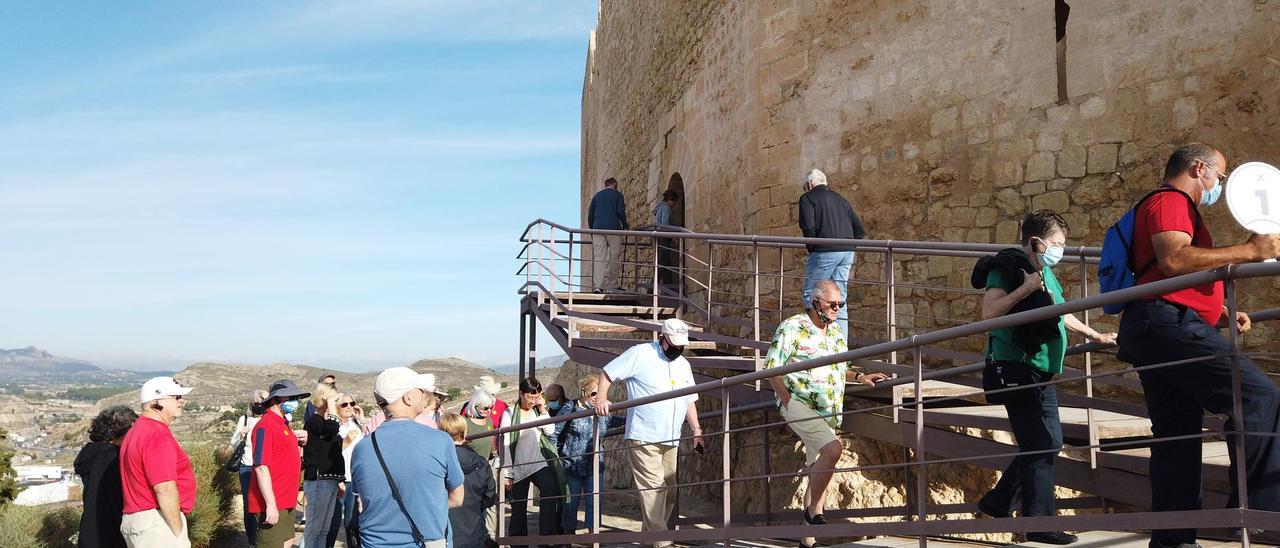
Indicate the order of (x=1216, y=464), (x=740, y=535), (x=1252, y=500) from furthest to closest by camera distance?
(x=740, y=535) → (x=1216, y=464) → (x=1252, y=500)

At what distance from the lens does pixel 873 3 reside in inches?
354

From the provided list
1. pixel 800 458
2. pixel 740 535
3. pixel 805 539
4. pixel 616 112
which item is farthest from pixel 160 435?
pixel 616 112

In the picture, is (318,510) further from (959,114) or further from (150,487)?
(959,114)

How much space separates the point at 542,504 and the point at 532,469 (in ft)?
0.76

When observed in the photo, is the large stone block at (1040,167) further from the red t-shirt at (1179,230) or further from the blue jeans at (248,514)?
the blue jeans at (248,514)

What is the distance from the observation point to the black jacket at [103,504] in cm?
500

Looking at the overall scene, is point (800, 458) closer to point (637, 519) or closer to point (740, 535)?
point (637, 519)

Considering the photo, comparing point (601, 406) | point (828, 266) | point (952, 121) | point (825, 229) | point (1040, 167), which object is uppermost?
point (952, 121)

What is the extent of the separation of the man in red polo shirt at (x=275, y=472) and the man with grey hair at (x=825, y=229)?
360 centimetres

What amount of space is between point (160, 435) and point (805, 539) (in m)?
2.94

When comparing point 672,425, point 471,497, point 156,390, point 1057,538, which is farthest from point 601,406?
point 1057,538

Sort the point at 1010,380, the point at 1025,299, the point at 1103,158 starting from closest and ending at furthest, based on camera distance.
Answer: the point at 1010,380
the point at 1025,299
the point at 1103,158

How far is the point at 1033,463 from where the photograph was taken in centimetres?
410

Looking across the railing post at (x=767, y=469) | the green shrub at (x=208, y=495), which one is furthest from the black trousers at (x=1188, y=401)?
the green shrub at (x=208, y=495)
